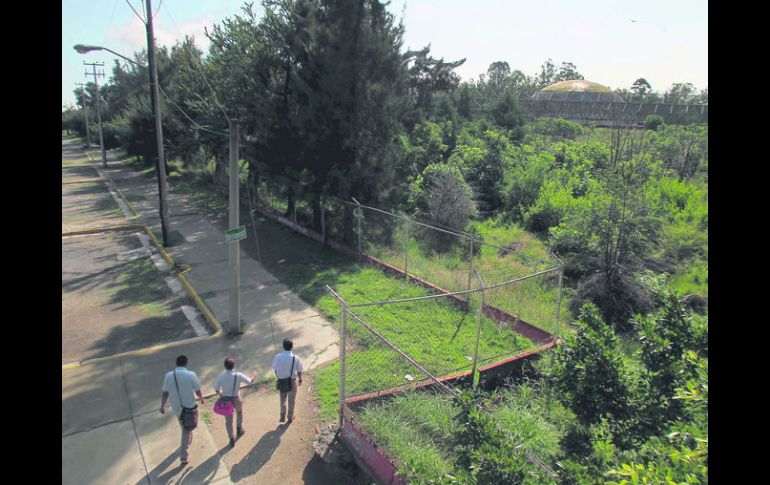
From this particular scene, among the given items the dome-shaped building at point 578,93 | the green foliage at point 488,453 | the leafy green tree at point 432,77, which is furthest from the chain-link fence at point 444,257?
the dome-shaped building at point 578,93

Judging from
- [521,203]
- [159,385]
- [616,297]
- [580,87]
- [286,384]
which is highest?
[580,87]

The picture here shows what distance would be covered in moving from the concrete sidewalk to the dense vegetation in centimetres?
192

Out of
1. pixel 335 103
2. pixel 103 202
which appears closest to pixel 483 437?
pixel 335 103

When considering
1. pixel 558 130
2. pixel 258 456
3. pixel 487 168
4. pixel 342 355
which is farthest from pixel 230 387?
pixel 558 130

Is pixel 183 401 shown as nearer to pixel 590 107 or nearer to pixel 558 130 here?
pixel 558 130

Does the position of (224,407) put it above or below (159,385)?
above

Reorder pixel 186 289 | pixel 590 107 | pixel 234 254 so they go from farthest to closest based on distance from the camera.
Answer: pixel 590 107 < pixel 186 289 < pixel 234 254

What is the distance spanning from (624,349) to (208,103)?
738 inches

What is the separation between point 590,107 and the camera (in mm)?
47844

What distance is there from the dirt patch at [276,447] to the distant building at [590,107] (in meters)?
26.2

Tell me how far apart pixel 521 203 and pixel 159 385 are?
14.5 metres

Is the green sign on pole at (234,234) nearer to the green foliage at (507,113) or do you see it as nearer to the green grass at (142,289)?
the green grass at (142,289)

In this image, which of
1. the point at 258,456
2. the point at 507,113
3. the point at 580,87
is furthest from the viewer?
the point at 580,87
